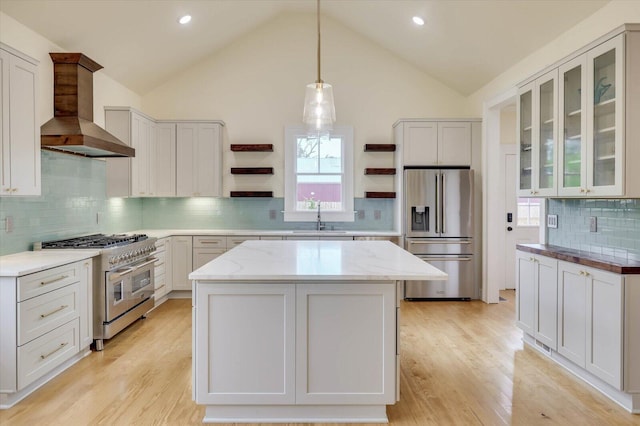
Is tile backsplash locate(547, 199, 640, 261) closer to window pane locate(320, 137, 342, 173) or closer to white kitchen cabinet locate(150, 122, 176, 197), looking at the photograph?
window pane locate(320, 137, 342, 173)

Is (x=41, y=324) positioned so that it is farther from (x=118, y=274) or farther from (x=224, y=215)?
(x=224, y=215)

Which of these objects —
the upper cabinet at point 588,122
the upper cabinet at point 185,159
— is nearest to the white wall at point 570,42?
the upper cabinet at point 588,122

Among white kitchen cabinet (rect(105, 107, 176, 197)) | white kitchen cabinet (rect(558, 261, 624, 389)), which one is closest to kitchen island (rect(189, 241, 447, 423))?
white kitchen cabinet (rect(558, 261, 624, 389))

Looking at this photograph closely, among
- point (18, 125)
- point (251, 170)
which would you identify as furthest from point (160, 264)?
point (18, 125)

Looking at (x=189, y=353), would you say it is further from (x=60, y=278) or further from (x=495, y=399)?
(x=495, y=399)

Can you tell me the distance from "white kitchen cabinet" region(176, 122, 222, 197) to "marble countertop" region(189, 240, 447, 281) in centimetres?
244

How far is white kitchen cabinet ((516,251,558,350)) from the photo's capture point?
3.26 metres

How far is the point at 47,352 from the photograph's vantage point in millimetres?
2928

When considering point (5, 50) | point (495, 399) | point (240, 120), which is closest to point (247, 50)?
point (240, 120)

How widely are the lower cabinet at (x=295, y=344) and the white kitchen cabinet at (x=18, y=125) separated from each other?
1722 millimetres

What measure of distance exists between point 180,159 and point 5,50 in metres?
2.87

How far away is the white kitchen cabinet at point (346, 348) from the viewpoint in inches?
94.4

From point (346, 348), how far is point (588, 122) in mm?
2306

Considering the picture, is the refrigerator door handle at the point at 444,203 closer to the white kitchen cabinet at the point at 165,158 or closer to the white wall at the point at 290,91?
the white wall at the point at 290,91
